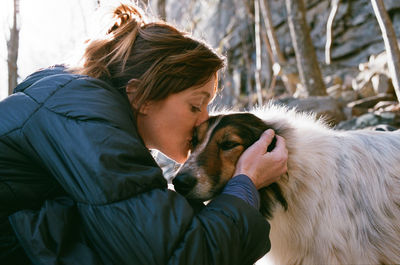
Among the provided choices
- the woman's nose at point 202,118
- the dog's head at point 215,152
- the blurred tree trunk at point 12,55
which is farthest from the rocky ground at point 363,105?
the blurred tree trunk at point 12,55

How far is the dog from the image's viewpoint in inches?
105

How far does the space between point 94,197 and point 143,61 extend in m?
1.00

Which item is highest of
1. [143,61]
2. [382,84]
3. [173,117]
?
[143,61]

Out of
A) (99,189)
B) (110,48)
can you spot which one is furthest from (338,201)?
(110,48)

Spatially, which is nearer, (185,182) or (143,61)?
(143,61)

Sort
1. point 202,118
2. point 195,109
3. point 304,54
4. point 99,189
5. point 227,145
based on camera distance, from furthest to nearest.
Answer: point 304,54
point 202,118
point 227,145
point 195,109
point 99,189

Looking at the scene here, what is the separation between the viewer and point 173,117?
103 inches

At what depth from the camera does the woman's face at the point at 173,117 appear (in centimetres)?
254

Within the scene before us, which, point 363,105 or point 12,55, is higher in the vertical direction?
point 12,55

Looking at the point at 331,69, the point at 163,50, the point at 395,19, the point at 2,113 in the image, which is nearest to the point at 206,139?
the point at 163,50

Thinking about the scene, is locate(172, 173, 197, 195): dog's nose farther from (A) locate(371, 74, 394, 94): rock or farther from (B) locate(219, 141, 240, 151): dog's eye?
(A) locate(371, 74, 394, 94): rock

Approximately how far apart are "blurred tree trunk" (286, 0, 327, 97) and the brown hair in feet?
23.7

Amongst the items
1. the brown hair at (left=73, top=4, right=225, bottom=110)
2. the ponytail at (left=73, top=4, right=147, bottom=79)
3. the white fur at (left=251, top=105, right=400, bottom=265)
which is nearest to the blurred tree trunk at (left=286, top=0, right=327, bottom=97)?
the white fur at (left=251, top=105, right=400, bottom=265)

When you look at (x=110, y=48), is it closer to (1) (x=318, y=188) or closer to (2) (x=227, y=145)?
(2) (x=227, y=145)
